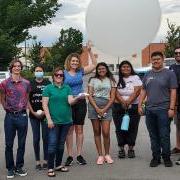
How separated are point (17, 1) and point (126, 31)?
123 feet

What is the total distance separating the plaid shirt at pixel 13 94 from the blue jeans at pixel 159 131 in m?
2.01

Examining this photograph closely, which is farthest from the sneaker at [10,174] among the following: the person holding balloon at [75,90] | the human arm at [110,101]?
the human arm at [110,101]

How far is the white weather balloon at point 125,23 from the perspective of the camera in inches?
311

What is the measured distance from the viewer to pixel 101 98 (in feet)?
25.8

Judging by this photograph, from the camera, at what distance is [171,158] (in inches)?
323

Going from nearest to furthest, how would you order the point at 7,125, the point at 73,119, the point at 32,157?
the point at 7,125, the point at 73,119, the point at 32,157

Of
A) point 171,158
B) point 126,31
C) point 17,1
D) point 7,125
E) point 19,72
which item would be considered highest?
point 17,1

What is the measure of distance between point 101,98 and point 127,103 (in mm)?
546

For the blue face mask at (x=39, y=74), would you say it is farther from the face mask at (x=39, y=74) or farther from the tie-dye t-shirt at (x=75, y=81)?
the tie-dye t-shirt at (x=75, y=81)

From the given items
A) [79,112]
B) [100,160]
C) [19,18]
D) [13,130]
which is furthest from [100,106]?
[19,18]

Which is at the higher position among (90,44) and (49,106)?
(90,44)

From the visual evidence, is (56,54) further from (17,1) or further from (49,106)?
(49,106)

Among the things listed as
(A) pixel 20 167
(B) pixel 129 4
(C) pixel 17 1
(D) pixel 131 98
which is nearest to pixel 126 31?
(B) pixel 129 4

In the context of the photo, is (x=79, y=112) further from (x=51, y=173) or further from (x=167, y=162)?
(x=167, y=162)
